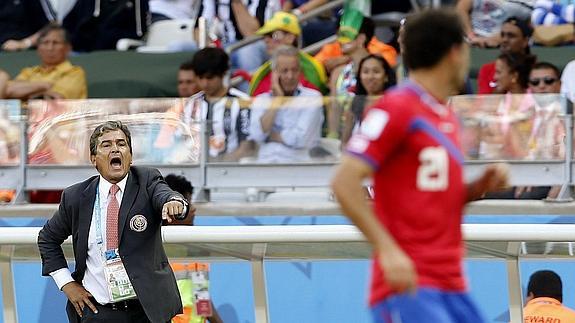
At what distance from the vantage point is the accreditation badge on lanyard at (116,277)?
7.16m

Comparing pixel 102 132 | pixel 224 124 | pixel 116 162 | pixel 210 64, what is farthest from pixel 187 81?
pixel 116 162

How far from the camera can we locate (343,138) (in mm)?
10258

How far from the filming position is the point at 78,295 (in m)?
7.19

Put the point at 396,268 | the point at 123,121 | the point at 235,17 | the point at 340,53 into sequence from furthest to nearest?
1. the point at 235,17
2. the point at 340,53
3. the point at 123,121
4. the point at 396,268

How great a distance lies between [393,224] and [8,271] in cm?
344

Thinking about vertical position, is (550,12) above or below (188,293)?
above

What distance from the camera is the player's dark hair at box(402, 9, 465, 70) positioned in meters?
4.79

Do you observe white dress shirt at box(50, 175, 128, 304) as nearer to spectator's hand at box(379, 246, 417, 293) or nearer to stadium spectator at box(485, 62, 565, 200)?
spectator's hand at box(379, 246, 417, 293)

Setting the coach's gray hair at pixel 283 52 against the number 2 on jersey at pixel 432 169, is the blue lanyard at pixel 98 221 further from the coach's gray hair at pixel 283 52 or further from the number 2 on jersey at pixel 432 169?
the coach's gray hair at pixel 283 52

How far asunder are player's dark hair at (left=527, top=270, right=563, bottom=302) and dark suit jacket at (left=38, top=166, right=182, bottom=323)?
219 cm

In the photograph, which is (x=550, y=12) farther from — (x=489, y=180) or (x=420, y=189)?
(x=420, y=189)

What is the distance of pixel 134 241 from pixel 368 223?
281 cm

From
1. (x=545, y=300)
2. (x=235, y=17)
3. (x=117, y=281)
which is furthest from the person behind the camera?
(x=235, y=17)

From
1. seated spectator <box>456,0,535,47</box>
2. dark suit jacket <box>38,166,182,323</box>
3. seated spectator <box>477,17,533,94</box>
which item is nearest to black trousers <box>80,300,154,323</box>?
dark suit jacket <box>38,166,182,323</box>
